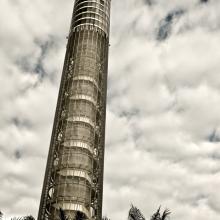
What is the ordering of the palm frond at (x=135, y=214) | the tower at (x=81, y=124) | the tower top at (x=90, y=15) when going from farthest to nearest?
the tower top at (x=90, y=15), the tower at (x=81, y=124), the palm frond at (x=135, y=214)

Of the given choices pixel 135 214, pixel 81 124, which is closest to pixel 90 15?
pixel 81 124

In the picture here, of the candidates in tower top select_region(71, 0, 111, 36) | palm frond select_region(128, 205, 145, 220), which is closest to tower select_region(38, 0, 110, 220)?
tower top select_region(71, 0, 111, 36)

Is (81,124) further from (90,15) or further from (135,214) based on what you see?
(135,214)

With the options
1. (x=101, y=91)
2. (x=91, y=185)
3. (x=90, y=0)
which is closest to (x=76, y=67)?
(x=101, y=91)

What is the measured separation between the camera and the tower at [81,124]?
206 feet

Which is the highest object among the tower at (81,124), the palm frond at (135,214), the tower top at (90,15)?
the tower top at (90,15)

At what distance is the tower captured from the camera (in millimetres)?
62812

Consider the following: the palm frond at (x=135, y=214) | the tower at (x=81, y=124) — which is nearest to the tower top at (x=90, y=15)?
the tower at (x=81, y=124)

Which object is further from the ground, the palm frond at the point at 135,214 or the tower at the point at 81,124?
the tower at the point at 81,124

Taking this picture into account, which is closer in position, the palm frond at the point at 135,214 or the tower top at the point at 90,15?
the palm frond at the point at 135,214

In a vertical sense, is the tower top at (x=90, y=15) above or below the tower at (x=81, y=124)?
above

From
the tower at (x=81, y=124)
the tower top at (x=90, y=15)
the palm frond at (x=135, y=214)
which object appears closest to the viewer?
the palm frond at (x=135, y=214)

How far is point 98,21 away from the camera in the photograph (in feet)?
275

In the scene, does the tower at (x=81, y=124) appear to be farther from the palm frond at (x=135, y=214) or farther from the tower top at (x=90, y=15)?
the palm frond at (x=135, y=214)
